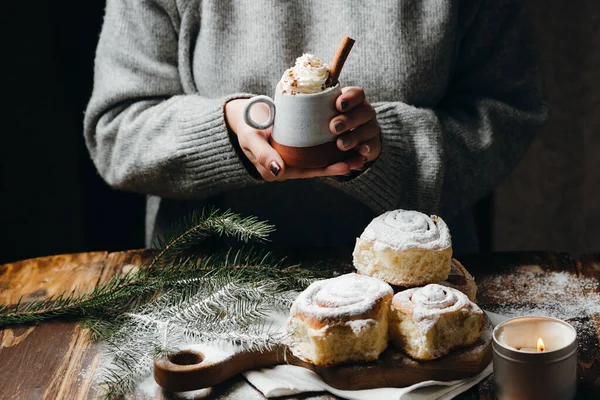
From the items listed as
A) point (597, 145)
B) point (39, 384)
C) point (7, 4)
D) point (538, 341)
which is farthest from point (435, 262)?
point (7, 4)

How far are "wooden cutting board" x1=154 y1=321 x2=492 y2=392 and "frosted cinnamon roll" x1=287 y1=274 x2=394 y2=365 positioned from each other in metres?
0.02

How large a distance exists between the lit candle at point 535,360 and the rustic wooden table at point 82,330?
2.3 inches

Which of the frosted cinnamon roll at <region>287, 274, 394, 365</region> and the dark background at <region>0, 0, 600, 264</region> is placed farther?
the dark background at <region>0, 0, 600, 264</region>

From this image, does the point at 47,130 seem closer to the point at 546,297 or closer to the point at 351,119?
the point at 351,119

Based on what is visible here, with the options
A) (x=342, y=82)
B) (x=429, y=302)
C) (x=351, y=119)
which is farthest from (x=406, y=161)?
(x=429, y=302)

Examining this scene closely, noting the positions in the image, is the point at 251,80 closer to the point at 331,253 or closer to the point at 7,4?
the point at 331,253

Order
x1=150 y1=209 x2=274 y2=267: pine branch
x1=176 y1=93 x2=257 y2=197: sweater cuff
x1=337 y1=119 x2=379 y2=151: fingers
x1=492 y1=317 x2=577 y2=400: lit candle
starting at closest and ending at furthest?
x1=492 y1=317 x2=577 y2=400: lit candle
x1=337 y1=119 x2=379 y2=151: fingers
x1=150 y1=209 x2=274 y2=267: pine branch
x1=176 y1=93 x2=257 y2=197: sweater cuff

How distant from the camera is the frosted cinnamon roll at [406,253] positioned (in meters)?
1.07

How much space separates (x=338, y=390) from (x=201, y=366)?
0.18 m

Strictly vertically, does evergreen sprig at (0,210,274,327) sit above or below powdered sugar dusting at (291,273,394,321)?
below

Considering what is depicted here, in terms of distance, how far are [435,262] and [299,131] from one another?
0.27 metres

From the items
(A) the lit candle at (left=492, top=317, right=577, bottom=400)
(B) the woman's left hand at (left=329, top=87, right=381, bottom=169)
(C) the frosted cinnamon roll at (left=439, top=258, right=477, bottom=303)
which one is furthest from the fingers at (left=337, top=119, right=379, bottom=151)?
(A) the lit candle at (left=492, top=317, right=577, bottom=400)

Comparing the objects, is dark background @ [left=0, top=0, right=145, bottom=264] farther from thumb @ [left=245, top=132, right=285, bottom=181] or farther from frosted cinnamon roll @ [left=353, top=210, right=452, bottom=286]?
frosted cinnamon roll @ [left=353, top=210, right=452, bottom=286]

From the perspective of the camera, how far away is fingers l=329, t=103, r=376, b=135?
1.11 metres
